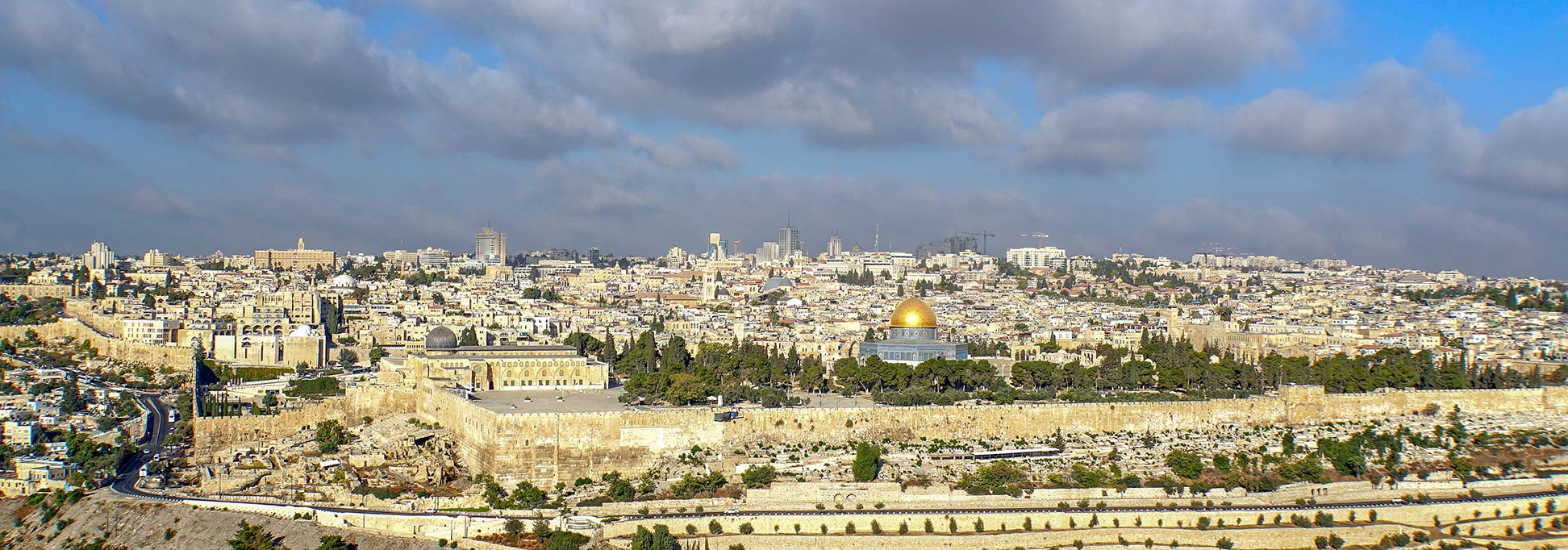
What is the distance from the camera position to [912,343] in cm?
5172

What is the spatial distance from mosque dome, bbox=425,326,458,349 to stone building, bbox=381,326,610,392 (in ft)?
6.23

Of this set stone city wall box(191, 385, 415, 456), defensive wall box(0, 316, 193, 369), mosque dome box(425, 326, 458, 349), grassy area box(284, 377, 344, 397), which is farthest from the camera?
defensive wall box(0, 316, 193, 369)

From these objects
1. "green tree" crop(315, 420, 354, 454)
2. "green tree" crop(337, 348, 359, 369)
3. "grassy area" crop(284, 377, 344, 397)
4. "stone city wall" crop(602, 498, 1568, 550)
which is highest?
"green tree" crop(337, 348, 359, 369)

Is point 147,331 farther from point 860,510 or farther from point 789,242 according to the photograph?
point 789,242

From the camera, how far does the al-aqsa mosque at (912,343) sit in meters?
51.0

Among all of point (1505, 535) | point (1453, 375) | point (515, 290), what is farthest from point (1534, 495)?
point (515, 290)

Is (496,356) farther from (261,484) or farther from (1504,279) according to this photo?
(1504,279)

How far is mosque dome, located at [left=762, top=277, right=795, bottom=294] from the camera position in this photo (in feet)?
376

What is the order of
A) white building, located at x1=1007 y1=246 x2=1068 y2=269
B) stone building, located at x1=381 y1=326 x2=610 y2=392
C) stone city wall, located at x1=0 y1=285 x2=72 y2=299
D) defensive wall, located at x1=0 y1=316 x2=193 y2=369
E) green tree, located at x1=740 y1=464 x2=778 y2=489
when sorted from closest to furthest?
green tree, located at x1=740 y1=464 x2=778 y2=489 < stone building, located at x1=381 y1=326 x2=610 y2=392 < defensive wall, located at x1=0 y1=316 x2=193 y2=369 < stone city wall, located at x1=0 y1=285 x2=72 y2=299 < white building, located at x1=1007 y1=246 x2=1068 y2=269

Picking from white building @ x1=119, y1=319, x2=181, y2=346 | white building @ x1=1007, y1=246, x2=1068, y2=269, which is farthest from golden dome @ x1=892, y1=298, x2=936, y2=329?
white building @ x1=1007, y1=246, x2=1068, y2=269

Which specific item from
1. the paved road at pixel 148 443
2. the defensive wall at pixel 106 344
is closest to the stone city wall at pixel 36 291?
the defensive wall at pixel 106 344

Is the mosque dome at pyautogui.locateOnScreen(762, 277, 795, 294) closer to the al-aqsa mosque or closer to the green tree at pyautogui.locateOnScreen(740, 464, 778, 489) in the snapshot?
the al-aqsa mosque

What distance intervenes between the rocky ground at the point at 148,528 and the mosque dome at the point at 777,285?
80.8 m

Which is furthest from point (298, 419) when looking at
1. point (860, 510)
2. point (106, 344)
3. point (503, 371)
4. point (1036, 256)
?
point (1036, 256)
